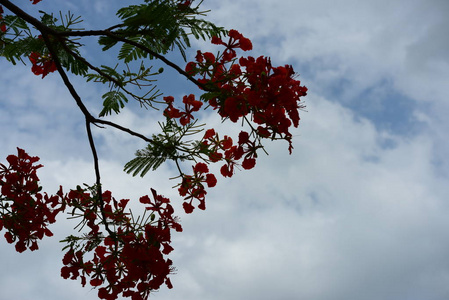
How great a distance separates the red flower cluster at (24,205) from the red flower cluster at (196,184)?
1.09 meters

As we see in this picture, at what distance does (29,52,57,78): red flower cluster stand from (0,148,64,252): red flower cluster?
73 centimetres

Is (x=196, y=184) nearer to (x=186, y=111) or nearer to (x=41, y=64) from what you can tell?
(x=186, y=111)

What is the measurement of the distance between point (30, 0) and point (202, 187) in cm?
219

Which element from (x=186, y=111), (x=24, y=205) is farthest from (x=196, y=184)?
(x=24, y=205)

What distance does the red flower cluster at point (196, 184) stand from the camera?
3.09 meters

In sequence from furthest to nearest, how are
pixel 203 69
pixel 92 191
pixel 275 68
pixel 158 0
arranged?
pixel 92 191, pixel 203 69, pixel 158 0, pixel 275 68

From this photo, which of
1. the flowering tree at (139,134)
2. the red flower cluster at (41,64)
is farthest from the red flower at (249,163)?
the red flower cluster at (41,64)

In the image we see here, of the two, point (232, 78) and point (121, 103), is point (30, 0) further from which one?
point (232, 78)

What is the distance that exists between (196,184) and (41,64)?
6.19 ft

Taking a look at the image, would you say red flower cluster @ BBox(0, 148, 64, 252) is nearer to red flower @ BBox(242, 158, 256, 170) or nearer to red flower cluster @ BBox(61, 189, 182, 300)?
red flower cluster @ BBox(61, 189, 182, 300)

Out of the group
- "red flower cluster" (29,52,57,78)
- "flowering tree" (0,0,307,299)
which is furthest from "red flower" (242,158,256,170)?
"red flower cluster" (29,52,57,78)

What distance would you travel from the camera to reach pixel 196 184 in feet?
10.2

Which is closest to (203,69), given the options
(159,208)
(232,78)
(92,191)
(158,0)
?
(232,78)

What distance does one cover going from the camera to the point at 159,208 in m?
3.24
